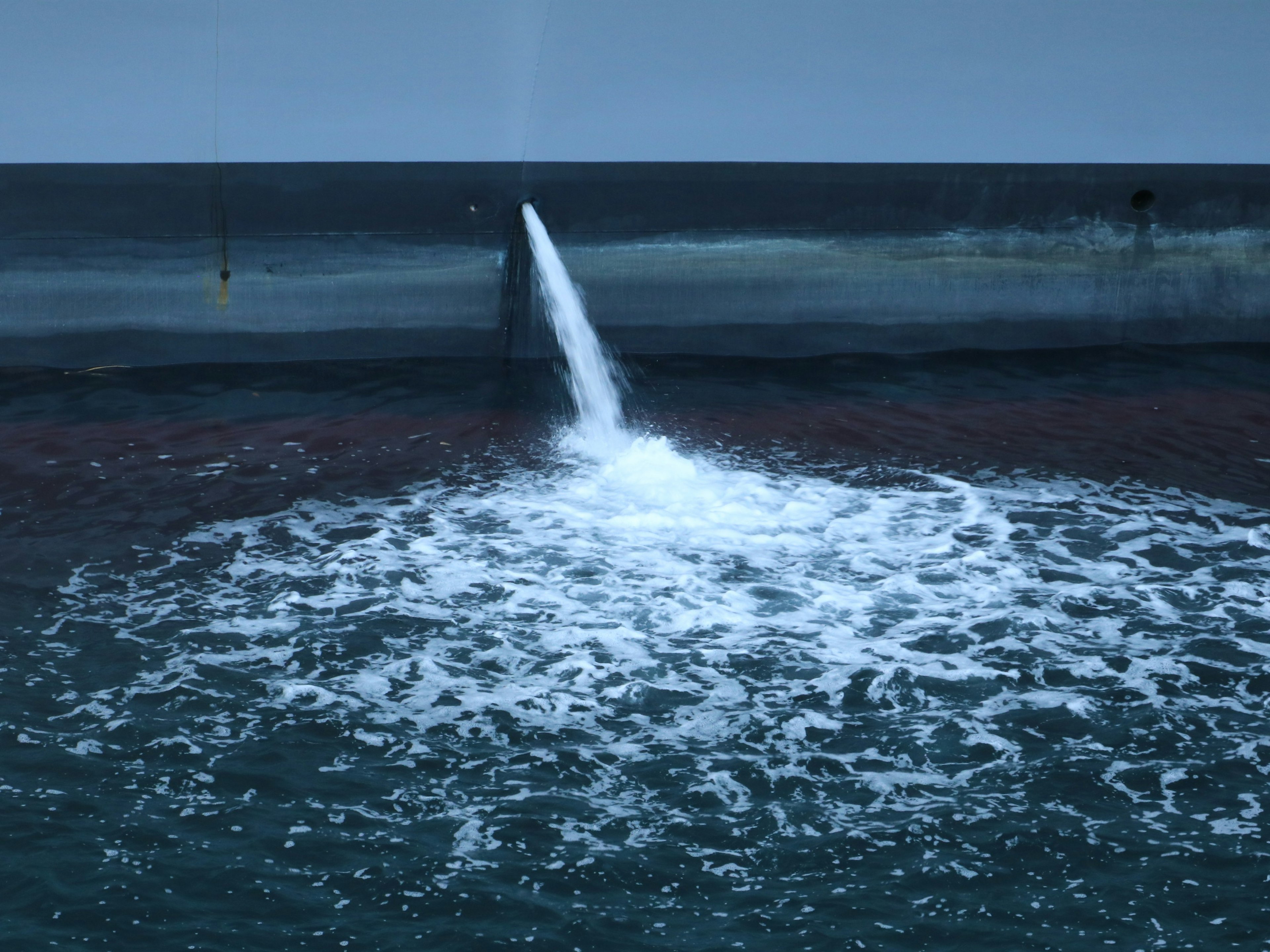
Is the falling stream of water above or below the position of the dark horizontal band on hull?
below

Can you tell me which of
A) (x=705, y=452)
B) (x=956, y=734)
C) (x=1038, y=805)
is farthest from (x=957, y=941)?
(x=705, y=452)

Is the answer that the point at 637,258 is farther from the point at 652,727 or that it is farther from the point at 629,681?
the point at 652,727

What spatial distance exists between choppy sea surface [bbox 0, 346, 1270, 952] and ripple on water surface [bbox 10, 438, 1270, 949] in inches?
0.8

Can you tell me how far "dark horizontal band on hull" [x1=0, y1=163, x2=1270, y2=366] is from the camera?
995 cm

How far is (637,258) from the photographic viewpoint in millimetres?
10711

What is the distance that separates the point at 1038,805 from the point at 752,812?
106 cm

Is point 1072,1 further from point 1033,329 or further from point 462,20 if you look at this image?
point 462,20

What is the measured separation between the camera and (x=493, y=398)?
32.5 feet

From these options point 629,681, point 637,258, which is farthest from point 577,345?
point 629,681

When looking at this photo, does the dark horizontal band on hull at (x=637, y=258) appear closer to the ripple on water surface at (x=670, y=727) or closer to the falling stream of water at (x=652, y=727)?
the falling stream of water at (x=652, y=727)

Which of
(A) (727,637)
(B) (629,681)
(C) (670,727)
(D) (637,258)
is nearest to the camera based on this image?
(C) (670,727)

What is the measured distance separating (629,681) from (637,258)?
5.97 meters

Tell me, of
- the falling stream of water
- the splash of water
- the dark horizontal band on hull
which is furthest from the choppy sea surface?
the dark horizontal band on hull

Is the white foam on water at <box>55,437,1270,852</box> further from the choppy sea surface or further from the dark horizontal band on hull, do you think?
the dark horizontal band on hull
